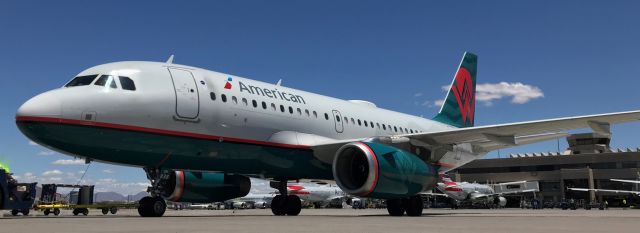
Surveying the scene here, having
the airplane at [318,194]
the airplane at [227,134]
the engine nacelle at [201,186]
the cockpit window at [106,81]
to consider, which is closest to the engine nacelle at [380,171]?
the airplane at [227,134]

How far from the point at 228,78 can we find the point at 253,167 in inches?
117

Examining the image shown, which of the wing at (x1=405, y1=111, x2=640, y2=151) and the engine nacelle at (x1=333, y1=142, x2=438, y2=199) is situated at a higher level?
the wing at (x1=405, y1=111, x2=640, y2=151)

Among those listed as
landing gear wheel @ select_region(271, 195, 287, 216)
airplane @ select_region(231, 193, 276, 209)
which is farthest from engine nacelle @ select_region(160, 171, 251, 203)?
airplane @ select_region(231, 193, 276, 209)

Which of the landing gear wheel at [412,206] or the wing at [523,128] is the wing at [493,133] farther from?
the landing gear wheel at [412,206]

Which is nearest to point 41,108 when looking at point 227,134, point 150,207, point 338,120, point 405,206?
point 150,207

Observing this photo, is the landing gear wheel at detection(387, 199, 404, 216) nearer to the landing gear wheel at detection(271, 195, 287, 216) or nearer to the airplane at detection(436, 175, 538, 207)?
the landing gear wheel at detection(271, 195, 287, 216)

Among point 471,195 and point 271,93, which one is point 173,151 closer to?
point 271,93

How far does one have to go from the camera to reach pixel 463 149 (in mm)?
23922

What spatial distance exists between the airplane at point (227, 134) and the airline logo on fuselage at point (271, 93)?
0.05m

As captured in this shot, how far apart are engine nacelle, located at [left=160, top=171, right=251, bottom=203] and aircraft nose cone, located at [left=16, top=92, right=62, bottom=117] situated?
431 cm

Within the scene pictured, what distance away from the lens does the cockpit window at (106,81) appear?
1471 centimetres

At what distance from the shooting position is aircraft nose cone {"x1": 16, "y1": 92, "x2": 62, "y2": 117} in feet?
44.1

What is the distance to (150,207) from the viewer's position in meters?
15.3

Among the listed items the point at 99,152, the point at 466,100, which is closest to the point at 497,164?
the point at 466,100
